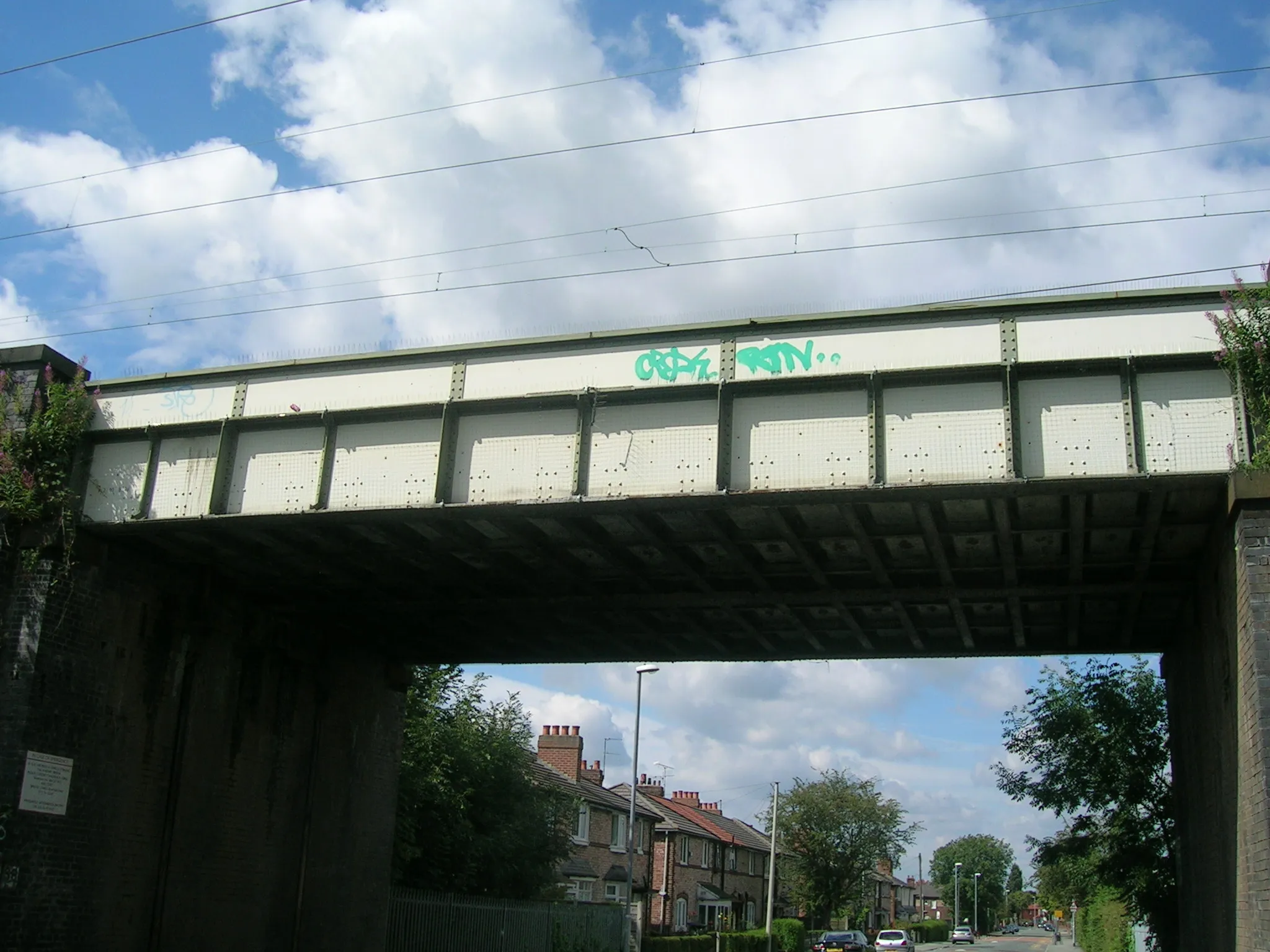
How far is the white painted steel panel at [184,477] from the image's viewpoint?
15039mm

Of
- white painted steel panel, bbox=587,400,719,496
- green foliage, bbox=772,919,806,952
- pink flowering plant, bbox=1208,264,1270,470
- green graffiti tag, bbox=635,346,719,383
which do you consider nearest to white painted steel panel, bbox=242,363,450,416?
white painted steel panel, bbox=587,400,719,496

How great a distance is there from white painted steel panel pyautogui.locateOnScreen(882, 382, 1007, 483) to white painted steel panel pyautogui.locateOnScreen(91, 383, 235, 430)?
28.9 feet

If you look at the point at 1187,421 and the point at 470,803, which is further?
the point at 470,803

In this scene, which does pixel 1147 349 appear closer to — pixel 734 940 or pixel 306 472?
pixel 306 472

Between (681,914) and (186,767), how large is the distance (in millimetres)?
44980

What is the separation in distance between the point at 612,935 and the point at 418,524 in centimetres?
2247

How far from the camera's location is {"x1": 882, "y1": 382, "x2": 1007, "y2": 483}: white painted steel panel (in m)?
12.3

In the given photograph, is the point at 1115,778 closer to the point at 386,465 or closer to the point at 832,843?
the point at 386,465

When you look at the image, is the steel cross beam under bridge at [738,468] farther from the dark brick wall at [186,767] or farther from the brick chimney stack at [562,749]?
the brick chimney stack at [562,749]

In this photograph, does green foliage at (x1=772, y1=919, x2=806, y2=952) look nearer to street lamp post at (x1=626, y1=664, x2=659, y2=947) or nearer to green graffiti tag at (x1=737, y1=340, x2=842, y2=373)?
street lamp post at (x1=626, y1=664, x2=659, y2=947)

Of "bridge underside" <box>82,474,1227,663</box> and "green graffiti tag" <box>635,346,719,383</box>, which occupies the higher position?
"green graffiti tag" <box>635,346,719,383</box>

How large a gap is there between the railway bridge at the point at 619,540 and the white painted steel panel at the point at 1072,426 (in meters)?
0.03

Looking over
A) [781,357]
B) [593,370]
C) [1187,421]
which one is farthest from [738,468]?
[1187,421]

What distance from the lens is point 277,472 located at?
48.7ft
